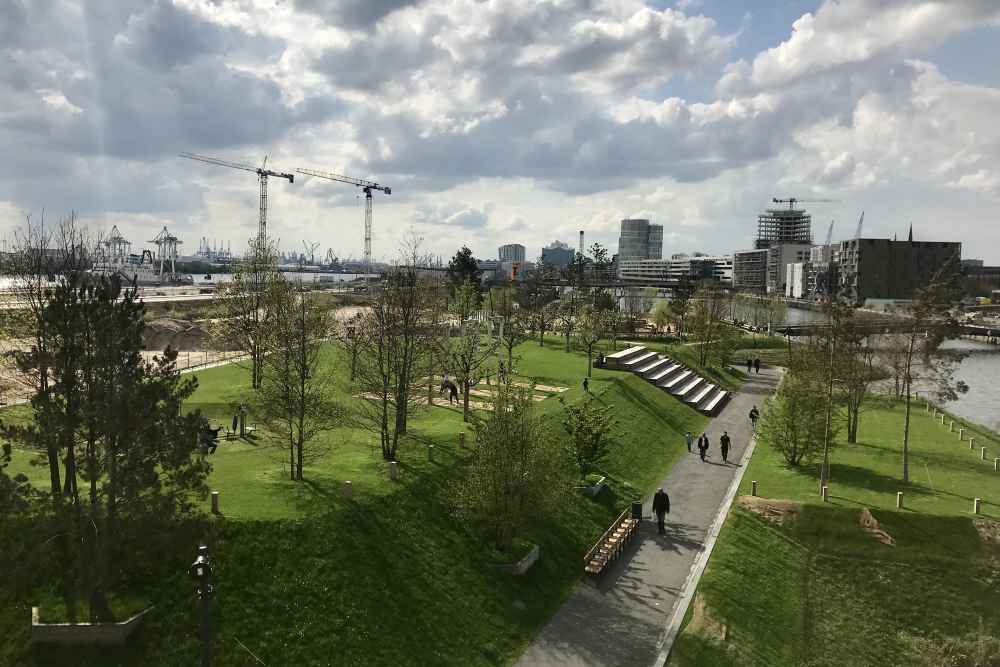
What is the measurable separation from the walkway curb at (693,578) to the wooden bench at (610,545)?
8.78 ft

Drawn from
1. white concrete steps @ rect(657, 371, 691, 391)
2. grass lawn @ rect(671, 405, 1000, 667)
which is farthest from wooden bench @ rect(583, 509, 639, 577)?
white concrete steps @ rect(657, 371, 691, 391)

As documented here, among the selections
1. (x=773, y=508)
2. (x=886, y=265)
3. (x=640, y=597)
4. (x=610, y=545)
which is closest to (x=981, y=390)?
(x=773, y=508)

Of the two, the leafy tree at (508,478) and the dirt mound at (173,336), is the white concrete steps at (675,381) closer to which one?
the leafy tree at (508,478)

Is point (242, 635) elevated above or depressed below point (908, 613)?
above

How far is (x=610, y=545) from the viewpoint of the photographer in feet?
82.5

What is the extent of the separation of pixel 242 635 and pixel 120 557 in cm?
352

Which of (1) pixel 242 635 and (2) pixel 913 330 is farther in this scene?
(2) pixel 913 330

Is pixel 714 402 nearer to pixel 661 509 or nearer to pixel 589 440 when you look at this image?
pixel 589 440

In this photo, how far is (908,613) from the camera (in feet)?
A: 76.6

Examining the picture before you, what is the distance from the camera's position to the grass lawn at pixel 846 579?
21.1 m

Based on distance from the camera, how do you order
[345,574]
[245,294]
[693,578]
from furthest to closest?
[245,294] → [693,578] → [345,574]

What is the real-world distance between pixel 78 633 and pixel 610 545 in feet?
55.0

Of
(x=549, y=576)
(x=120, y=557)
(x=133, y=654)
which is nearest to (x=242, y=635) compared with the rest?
(x=133, y=654)

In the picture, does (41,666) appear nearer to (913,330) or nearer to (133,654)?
(133,654)
